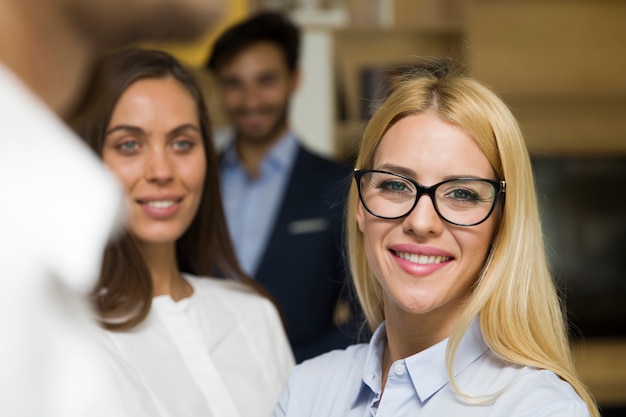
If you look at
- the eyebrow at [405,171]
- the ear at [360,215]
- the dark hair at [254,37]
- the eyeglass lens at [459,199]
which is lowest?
→ the ear at [360,215]

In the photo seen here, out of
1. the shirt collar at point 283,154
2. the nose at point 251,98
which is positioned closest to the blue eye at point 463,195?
the shirt collar at point 283,154

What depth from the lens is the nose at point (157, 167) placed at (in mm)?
2021

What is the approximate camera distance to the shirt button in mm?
1621

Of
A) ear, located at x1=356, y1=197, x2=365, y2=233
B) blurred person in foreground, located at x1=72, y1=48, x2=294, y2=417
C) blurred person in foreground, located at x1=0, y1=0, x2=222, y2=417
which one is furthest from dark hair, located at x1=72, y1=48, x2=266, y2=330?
blurred person in foreground, located at x1=0, y1=0, x2=222, y2=417

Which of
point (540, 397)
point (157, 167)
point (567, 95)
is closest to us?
point (540, 397)

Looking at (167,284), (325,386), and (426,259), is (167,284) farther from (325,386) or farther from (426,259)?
(426,259)

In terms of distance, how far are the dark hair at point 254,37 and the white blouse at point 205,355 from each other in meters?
1.21

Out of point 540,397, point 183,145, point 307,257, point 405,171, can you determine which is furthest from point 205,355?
point 307,257

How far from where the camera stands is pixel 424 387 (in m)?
1.59

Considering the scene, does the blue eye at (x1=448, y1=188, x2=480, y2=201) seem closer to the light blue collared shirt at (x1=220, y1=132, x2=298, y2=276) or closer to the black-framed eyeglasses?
the black-framed eyeglasses

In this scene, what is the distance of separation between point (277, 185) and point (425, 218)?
68.2 inches

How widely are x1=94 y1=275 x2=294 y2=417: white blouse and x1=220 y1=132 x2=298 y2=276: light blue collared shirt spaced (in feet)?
2.91

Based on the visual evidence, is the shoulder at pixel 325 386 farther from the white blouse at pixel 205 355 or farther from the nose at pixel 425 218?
the nose at pixel 425 218

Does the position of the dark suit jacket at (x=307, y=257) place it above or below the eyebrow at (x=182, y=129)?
below
